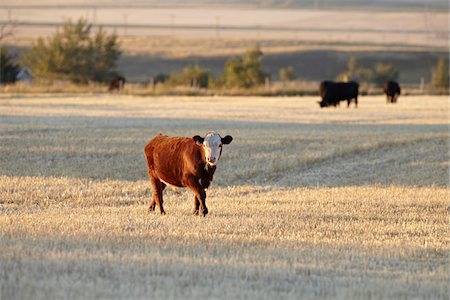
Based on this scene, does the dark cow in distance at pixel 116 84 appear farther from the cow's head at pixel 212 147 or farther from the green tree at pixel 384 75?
the cow's head at pixel 212 147

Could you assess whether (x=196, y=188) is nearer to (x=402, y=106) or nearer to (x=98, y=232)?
(x=98, y=232)

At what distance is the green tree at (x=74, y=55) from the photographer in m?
80.5

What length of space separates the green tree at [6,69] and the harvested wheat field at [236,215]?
123 feet

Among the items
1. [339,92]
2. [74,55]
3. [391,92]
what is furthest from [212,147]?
[74,55]

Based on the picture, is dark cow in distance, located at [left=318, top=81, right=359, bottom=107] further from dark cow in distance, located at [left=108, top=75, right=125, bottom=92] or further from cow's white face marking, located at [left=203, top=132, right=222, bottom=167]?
cow's white face marking, located at [left=203, top=132, right=222, bottom=167]

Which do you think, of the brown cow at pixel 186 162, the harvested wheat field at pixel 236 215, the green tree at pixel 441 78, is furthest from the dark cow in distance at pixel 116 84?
the brown cow at pixel 186 162

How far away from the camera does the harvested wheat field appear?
34.8ft

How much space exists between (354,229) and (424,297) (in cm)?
481

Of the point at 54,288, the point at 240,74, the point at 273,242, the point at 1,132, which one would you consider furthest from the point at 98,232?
the point at 240,74

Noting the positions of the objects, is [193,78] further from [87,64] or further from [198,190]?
[198,190]

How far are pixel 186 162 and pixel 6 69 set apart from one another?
63271mm

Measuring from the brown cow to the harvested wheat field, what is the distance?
1.78 ft

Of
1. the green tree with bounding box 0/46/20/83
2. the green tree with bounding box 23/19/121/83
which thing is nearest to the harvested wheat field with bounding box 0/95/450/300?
the green tree with bounding box 0/46/20/83

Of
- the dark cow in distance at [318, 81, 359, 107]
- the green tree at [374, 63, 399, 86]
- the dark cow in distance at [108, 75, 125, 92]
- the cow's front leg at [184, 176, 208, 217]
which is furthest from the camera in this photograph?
the green tree at [374, 63, 399, 86]
